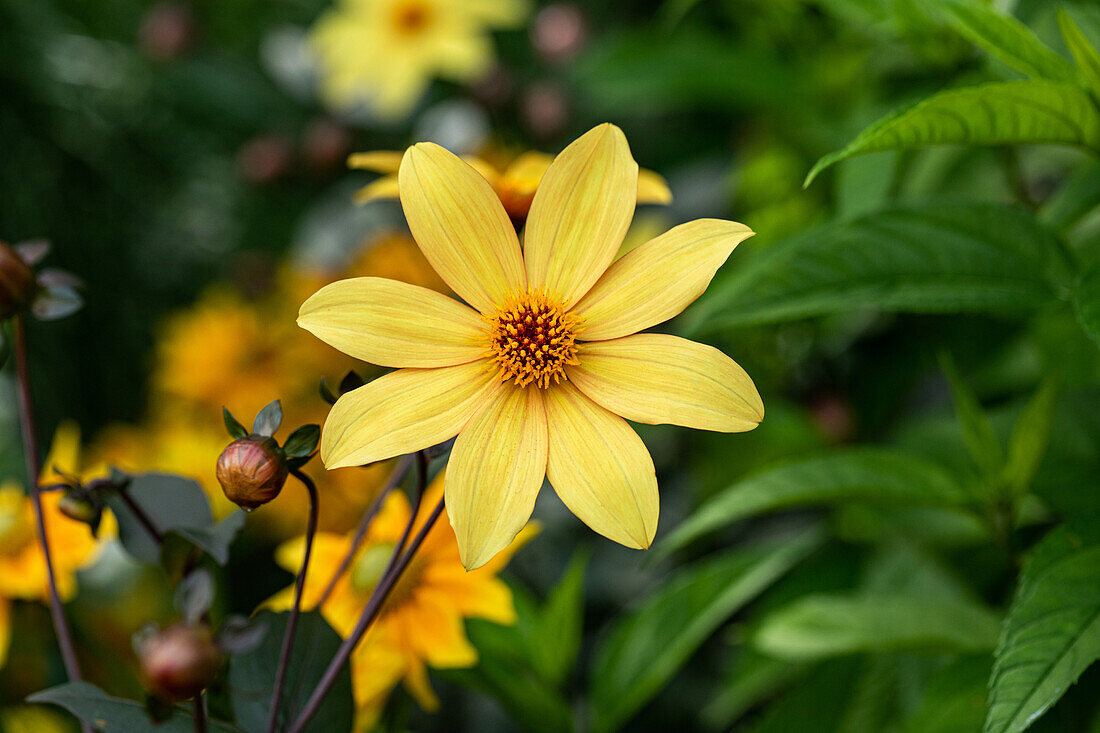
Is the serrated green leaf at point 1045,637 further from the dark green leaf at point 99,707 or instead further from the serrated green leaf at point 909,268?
the dark green leaf at point 99,707

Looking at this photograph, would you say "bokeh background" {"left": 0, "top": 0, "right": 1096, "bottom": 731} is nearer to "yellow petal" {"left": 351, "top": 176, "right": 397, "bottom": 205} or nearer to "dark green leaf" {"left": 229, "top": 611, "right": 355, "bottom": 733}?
"dark green leaf" {"left": 229, "top": 611, "right": 355, "bottom": 733}

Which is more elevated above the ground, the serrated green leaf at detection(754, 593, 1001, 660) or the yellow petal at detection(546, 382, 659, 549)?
the yellow petal at detection(546, 382, 659, 549)

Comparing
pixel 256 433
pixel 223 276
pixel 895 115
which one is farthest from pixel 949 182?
pixel 223 276

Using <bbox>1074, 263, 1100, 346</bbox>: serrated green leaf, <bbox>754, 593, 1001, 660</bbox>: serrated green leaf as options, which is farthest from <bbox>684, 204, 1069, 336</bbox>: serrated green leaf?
<bbox>754, 593, 1001, 660</bbox>: serrated green leaf

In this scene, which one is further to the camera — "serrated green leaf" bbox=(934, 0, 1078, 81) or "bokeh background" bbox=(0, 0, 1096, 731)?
"bokeh background" bbox=(0, 0, 1096, 731)

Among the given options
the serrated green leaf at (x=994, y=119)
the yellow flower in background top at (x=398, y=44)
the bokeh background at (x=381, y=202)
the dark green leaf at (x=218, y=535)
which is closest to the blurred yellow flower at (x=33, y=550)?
the bokeh background at (x=381, y=202)

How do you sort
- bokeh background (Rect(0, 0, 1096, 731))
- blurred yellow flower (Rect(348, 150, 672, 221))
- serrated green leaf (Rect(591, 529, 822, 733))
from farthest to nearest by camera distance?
bokeh background (Rect(0, 0, 1096, 731))
serrated green leaf (Rect(591, 529, 822, 733))
blurred yellow flower (Rect(348, 150, 672, 221))

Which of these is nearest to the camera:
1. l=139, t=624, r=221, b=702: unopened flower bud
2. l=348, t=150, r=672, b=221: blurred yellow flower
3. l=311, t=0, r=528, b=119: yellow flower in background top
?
l=139, t=624, r=221, b=702: unopened flower bud

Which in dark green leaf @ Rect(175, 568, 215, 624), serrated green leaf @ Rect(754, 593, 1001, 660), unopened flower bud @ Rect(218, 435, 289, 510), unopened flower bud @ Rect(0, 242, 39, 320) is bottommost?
serrated green leaf @ Rect(754, 593, 1001, 660)
